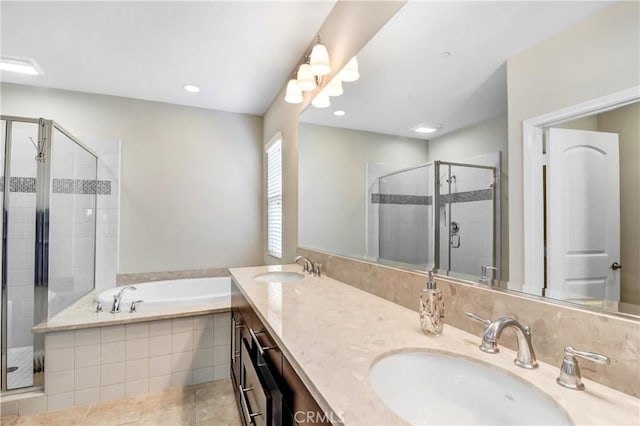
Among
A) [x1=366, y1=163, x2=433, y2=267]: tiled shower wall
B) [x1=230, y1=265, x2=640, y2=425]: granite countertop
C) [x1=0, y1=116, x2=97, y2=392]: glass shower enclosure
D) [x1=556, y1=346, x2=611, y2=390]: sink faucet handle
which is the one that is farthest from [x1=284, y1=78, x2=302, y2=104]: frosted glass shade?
[x1=556, y1=346, x2=611, y2=390]: sink faucet handle

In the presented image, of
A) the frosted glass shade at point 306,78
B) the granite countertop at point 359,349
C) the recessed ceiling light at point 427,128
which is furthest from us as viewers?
the frosted glass shade at point 306,78

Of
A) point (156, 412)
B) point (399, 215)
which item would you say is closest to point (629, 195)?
point (399, 215)

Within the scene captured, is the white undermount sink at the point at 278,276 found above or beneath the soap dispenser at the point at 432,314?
beneath

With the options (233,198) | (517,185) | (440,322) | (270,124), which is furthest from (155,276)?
(517,185)

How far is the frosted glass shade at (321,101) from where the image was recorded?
192 cm

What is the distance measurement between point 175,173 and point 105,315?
167 centimetres

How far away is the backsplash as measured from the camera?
595 mm

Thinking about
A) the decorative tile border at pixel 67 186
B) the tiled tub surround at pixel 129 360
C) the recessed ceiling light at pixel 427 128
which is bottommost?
the tiled tub surround at pixel 129 360

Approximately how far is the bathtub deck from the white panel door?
209cm

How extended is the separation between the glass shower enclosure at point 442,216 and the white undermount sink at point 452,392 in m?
0.31

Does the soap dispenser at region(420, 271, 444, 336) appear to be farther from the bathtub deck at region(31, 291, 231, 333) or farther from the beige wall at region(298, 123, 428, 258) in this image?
the bathtub deck at region(31, 291, 231, 333)

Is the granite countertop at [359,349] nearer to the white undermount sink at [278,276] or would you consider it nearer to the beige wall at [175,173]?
the white undermount sink at [278,276]

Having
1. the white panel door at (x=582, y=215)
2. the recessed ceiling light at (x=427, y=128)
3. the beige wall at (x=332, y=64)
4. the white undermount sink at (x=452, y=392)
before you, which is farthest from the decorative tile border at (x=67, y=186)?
the white panel door at (x=582, y=215)

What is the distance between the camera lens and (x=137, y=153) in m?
3.16
